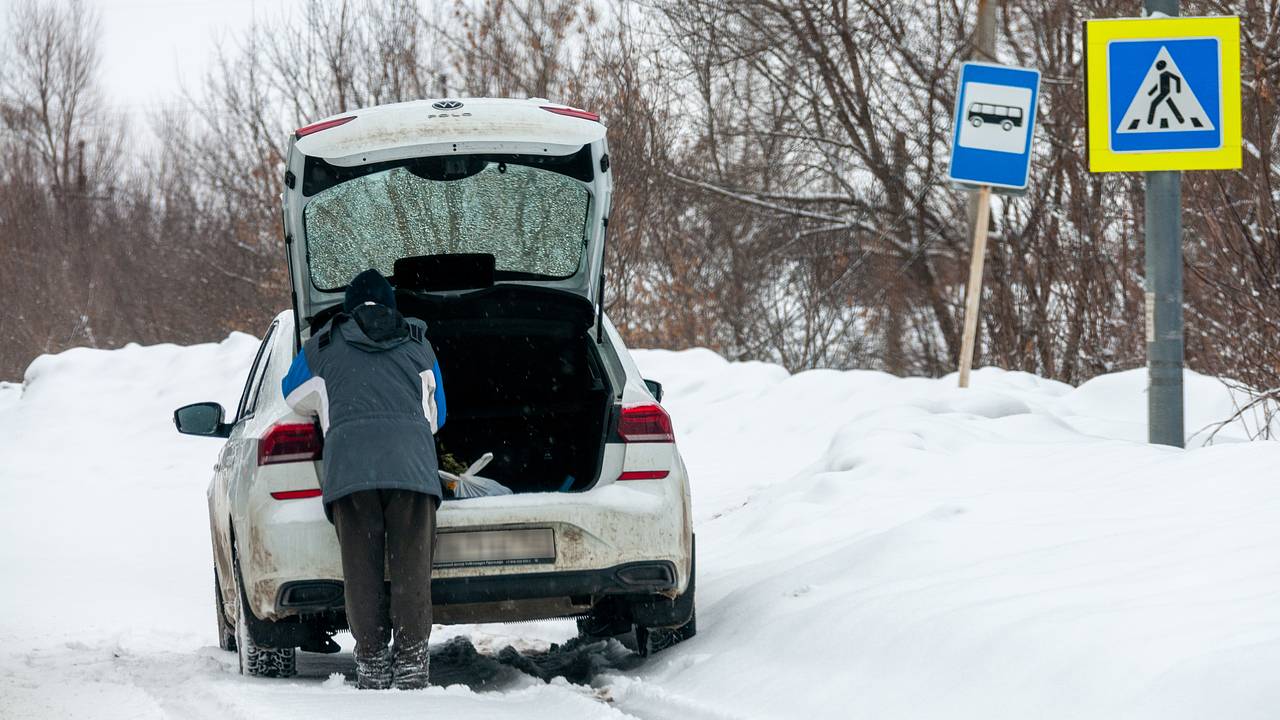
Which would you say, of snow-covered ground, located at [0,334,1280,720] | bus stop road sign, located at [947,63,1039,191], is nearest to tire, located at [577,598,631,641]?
snow-covered ground, located at [0,334,1280,720]

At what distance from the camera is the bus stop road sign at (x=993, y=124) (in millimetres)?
9492

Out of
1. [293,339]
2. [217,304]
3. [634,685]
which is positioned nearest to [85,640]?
[293,339]

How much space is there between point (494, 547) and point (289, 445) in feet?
2.60

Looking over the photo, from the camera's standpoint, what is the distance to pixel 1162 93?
7383mm

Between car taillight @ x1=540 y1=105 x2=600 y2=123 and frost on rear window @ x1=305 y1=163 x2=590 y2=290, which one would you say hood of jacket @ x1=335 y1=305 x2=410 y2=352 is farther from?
car taillight @ x1=540 y1=105 x2=600 y2=123

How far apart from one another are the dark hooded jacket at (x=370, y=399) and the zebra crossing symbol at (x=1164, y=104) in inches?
171

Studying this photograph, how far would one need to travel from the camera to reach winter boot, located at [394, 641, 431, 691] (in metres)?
4.82

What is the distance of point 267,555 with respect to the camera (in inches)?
185

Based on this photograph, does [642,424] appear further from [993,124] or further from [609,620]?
[993,124]

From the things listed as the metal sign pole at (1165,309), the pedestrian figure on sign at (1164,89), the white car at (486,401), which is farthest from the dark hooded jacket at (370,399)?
the pedestrian figure on sign at (1164,89)

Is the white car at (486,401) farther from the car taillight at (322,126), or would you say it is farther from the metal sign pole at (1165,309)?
the metal sign pole at (1165,309)

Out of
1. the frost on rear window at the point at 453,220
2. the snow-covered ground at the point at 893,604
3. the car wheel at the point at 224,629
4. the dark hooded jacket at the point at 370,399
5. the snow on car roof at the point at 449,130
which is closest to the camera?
the snow-covered ground at the point at 893,604

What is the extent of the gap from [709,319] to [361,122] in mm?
13349

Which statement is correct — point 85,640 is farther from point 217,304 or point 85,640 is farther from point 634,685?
→ point 217,304
